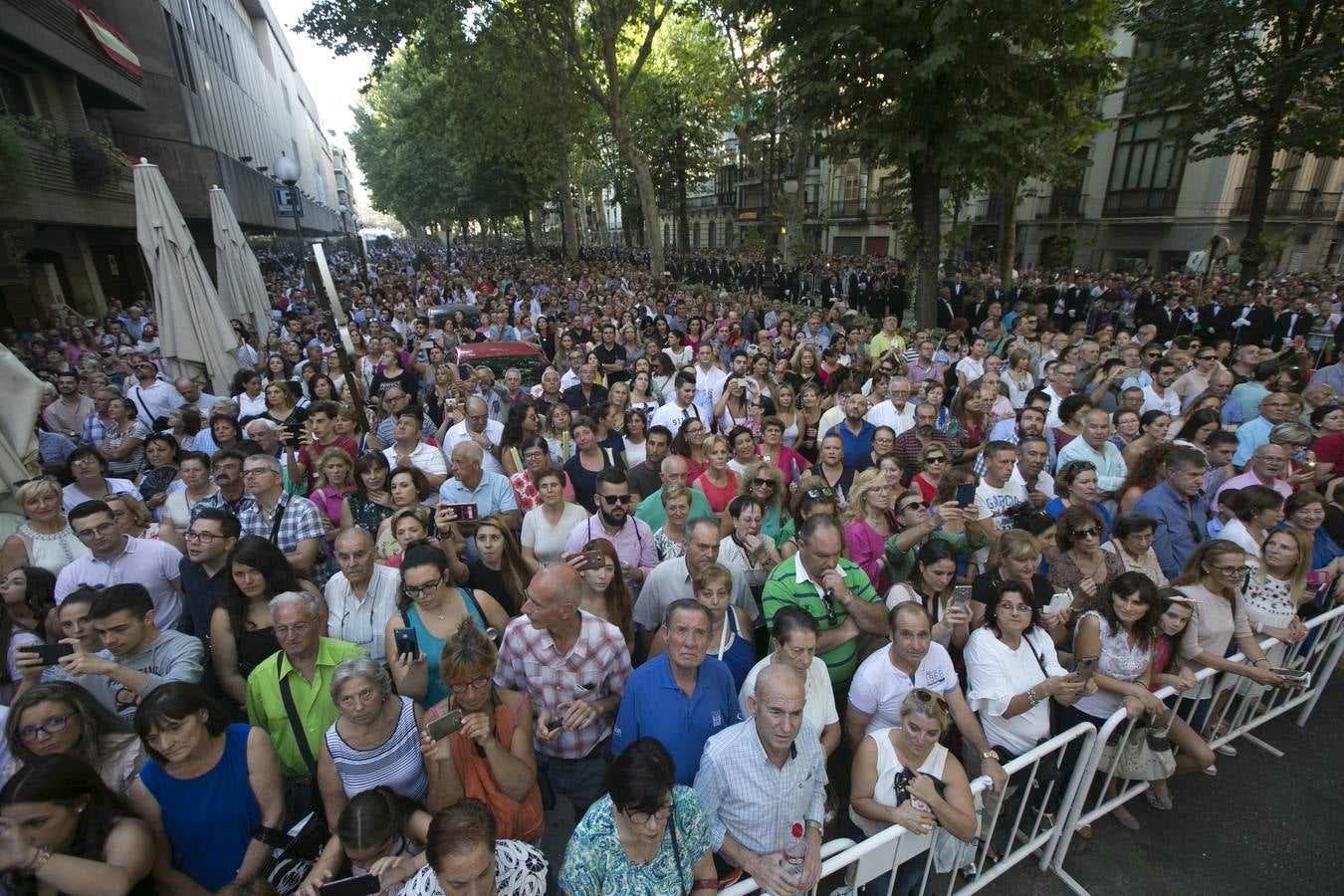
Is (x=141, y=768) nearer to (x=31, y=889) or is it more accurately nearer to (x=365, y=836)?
(x=31, y=889)

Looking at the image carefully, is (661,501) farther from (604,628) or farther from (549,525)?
(604,628)

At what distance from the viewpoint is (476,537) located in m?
3.93

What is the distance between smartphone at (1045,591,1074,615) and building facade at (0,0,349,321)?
→ 14.8 m

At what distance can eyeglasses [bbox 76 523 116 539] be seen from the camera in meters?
3.45

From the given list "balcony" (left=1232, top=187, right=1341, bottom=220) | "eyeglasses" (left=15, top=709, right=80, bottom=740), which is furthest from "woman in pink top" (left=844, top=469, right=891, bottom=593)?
"balcony" (left=1232, top=187, right=1341, bottom=220)

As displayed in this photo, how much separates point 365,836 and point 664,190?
44871 millimetres

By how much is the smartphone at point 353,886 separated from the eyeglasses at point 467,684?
708 mm

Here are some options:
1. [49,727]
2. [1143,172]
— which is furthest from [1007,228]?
[49,727]

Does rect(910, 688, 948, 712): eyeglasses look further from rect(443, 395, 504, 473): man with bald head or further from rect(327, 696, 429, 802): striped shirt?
rect(443, 395, 504, 473): man with bald head

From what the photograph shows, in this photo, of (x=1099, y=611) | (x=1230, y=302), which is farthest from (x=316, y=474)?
(x=1230, y=302)

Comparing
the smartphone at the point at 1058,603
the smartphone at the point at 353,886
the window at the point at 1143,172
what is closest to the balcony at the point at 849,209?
the window at the point at 1143,172

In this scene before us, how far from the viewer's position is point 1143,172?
26.6 m

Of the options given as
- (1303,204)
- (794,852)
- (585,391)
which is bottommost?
(794,852)

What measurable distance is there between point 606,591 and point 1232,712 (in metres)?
4.67
